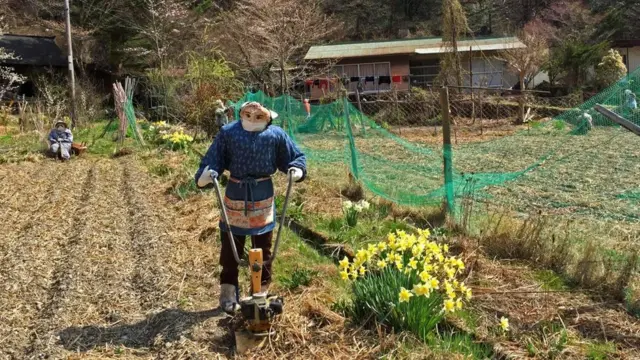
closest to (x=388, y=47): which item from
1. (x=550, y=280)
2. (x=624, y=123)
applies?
(x=550, y=280)

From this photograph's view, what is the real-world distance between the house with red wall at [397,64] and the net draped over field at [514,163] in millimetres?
8842

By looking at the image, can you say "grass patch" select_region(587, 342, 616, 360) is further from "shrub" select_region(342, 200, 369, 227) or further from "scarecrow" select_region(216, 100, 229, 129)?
"scarecrow" select_region(216, 100, 229, 129)

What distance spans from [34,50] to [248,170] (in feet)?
84.2

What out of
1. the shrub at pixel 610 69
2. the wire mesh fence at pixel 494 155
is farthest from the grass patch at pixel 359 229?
the shrub at pixel 610 69

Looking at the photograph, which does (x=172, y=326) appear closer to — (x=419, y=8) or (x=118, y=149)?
(x=118, y=149)

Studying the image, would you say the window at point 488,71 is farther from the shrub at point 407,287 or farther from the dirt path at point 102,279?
the shrub at point 407,287

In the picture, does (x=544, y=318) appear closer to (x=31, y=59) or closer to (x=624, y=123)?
(x=624, y=123)

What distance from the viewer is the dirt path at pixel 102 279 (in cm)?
337

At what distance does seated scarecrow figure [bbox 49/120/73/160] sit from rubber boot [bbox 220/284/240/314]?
9603 millimetres

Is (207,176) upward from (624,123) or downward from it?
downward

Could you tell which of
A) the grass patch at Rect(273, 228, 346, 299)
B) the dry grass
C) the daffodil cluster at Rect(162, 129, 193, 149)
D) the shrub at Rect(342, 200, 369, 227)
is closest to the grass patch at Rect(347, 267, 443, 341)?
the dry grass

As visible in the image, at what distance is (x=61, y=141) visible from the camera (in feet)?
39.5

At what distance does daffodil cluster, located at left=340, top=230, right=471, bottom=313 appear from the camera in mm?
3051

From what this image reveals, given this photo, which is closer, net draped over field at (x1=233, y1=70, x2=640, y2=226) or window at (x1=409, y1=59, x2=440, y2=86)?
net draped over field at (x1=233, y1=70, x2=640, y2=226)
